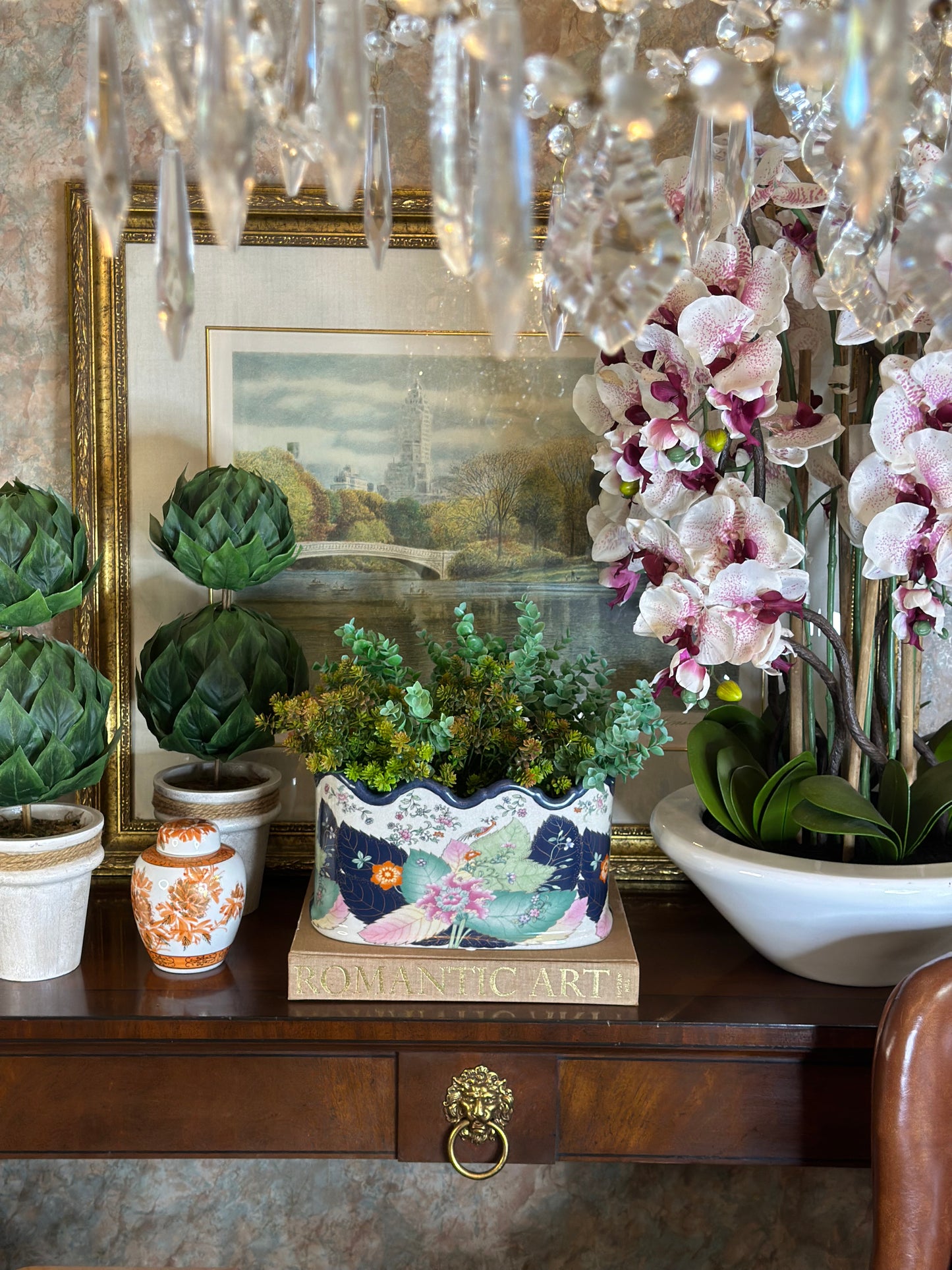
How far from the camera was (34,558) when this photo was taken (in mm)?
881

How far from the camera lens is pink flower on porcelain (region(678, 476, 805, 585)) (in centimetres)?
83

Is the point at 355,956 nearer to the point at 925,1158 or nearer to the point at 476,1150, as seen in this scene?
the point at 476,1150

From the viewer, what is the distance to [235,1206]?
1247 millimetres

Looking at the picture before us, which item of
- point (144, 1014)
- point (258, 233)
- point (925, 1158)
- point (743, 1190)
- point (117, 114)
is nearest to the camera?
Result: point (117, 114)

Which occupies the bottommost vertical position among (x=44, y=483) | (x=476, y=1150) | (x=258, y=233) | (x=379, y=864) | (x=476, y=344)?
(x=476, y=1150)

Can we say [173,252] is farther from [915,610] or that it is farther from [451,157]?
[915,610]

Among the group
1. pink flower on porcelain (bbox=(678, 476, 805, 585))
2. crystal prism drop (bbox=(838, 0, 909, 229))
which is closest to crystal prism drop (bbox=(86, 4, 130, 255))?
crystal prism drop (bbox=(838, 0, 909, 229))

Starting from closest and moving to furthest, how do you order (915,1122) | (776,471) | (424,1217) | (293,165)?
1. (293,165)
2. (915,1122)
3. (776,471)
4. (424,1217)

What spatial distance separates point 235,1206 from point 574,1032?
635 millimetres

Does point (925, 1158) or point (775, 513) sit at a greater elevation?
point (775, 513)

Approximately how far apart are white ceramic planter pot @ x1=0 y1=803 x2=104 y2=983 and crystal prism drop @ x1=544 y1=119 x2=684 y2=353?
2.28 feet

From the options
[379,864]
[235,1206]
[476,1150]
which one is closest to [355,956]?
Answer: [379,864]

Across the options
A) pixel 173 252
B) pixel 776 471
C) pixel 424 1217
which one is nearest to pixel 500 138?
pixel 173 252

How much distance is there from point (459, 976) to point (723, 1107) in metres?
0.23
